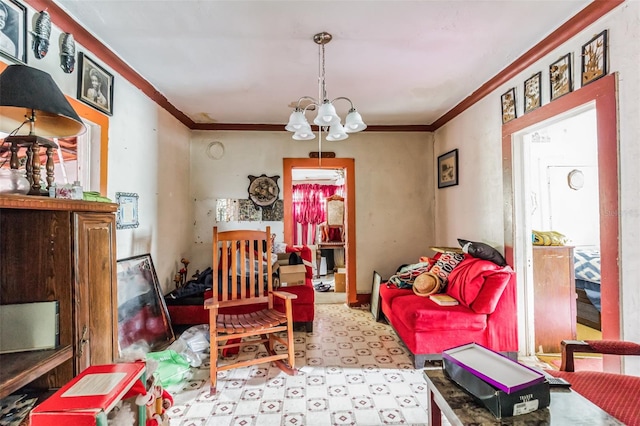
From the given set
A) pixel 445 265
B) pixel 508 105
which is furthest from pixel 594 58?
pixel 445 265

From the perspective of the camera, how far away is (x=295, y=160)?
4.32 meters

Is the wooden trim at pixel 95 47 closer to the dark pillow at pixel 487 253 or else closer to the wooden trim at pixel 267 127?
the wooden trim at pixel 267 127

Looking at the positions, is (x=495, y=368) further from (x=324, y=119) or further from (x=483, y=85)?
(x=483, y=85)

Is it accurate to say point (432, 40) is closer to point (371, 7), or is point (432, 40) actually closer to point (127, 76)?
point (371, 7)

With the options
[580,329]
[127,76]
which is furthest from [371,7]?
[580,329]

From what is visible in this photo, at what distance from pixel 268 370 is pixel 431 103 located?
3.34 metres

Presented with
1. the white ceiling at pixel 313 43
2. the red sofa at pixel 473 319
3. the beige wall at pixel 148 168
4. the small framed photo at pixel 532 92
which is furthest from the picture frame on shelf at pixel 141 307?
the small framed photo at pixel 532 92

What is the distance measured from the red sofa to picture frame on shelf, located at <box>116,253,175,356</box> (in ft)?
7.60

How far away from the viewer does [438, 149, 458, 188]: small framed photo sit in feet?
12.1

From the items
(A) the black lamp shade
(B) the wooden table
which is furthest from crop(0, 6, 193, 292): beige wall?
(B) the wooden table

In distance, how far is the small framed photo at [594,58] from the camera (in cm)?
177

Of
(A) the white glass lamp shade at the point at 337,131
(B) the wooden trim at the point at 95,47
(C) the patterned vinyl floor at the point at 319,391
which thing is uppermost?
(B) the wooden trim at the point at 95,47

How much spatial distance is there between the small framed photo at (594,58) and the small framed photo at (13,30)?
3.32m

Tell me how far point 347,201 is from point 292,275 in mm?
1584
